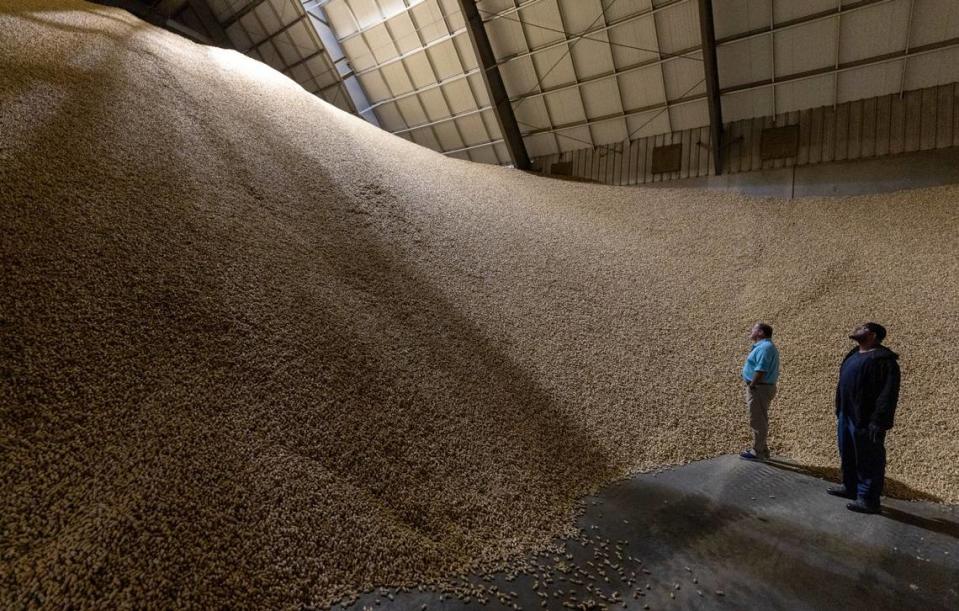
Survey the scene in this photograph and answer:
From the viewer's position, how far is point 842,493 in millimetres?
3969

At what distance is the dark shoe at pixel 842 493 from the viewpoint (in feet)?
12.9

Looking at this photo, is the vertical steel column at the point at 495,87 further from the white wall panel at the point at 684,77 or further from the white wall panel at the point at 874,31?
the white wall panel at the point at 874,31

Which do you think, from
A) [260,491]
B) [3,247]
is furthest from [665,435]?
[3,247]

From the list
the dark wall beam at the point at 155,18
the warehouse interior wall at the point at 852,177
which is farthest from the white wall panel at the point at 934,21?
the dark wall beam at the point at 155,18

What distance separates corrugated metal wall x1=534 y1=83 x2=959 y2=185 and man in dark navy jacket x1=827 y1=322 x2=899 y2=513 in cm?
1058

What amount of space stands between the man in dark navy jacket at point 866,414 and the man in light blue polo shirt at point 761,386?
624mm

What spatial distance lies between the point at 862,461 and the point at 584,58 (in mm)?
13443

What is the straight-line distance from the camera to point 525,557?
321 cm

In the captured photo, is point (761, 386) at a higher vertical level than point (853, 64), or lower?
lower

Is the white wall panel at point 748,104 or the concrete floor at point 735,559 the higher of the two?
the white wall panel at point 748,104

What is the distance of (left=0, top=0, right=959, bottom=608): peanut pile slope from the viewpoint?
277 cm

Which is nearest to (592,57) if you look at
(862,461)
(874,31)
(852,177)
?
(874,31)

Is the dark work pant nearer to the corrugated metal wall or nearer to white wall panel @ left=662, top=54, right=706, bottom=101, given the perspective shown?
the corrugated metal wall

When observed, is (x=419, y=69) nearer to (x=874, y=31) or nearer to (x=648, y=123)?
(x=648, y=123)
